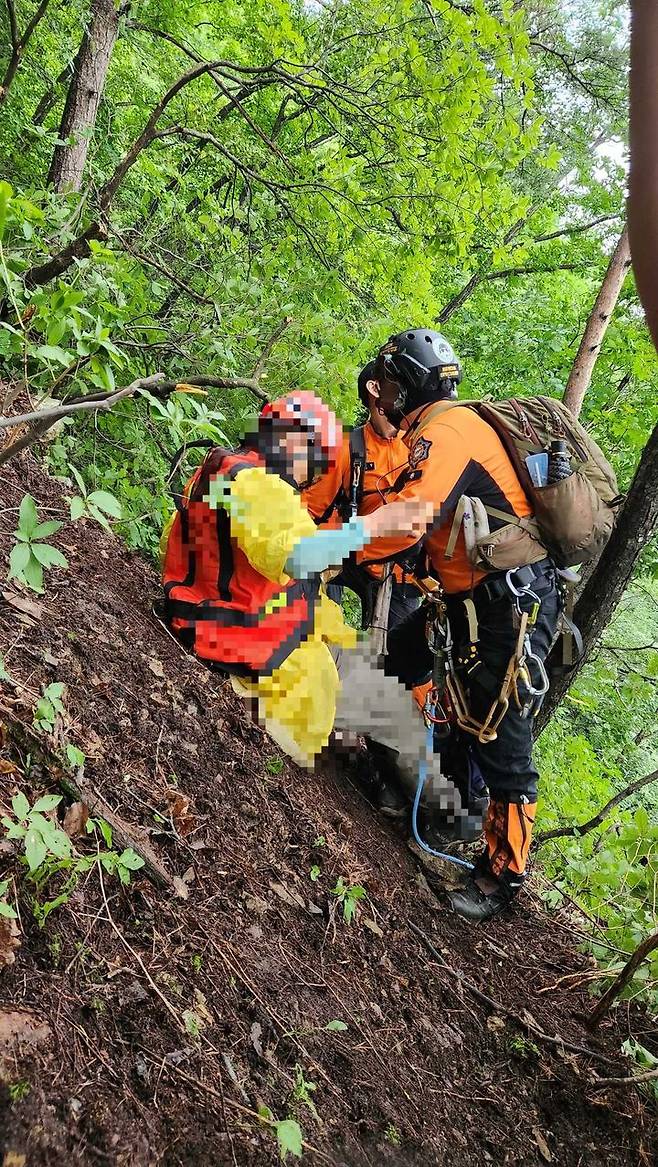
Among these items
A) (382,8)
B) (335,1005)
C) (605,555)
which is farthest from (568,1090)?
(382,8)

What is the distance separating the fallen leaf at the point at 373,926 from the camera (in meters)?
2.97

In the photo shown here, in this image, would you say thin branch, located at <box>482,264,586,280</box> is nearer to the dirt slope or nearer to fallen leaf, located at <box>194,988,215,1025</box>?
the dirt slope

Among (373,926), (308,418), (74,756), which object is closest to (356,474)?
(308,418)

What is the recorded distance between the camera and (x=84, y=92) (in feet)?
18.8

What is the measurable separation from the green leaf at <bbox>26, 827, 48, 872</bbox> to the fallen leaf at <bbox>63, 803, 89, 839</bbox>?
0.23 metres

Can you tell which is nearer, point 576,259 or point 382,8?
point 382,8

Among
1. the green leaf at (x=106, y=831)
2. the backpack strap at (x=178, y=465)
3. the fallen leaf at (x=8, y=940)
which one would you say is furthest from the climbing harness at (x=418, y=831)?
the fallen leaf at (x=8, y=940)

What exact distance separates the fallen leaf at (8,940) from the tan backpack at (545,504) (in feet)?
8.95

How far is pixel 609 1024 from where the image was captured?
10.8 ft

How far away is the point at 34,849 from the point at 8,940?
19 cm

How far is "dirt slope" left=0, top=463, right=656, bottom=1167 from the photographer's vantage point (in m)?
1.55

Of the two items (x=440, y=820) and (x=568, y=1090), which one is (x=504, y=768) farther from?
(x=568, y=1090)

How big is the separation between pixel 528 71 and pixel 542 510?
3.15m

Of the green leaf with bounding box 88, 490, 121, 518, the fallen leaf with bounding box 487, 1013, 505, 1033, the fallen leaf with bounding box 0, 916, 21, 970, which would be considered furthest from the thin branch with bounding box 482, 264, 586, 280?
the fallen leaf with bounding box 0, 916, 21, 970
